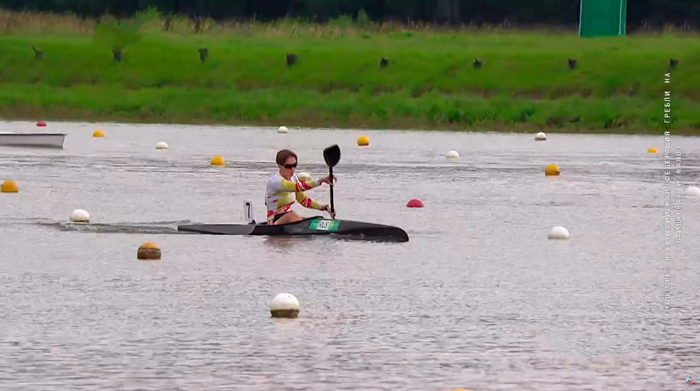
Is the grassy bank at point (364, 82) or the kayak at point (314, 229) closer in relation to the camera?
the kayak at point (314, 229)

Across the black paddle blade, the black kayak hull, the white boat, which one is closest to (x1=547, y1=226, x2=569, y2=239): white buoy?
the black kayak hull

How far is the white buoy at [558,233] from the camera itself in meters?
17.5

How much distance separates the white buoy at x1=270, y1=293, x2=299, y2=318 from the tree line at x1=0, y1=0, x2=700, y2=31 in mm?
47844

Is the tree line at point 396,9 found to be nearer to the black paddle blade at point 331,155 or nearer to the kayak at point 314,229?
the black paddle blade at point 331,155

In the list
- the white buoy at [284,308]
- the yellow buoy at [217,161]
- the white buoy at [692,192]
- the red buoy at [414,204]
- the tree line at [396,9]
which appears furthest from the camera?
the tree line at [396,9]

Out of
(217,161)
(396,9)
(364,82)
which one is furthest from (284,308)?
(396,9)

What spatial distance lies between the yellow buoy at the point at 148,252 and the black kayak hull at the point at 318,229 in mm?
2112

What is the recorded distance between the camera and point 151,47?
155ft

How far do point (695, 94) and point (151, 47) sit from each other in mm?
14885

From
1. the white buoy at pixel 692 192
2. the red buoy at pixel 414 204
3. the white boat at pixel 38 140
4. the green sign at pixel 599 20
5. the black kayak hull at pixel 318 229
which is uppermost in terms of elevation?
the green sign at pixel 599 20

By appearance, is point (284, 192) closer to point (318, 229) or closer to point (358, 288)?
point (318, 229)

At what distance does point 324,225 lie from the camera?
17156 millimetres

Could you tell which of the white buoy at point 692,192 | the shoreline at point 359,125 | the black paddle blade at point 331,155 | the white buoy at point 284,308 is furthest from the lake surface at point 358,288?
the shoreline at point 359,125

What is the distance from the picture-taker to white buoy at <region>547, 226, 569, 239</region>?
17484mm
